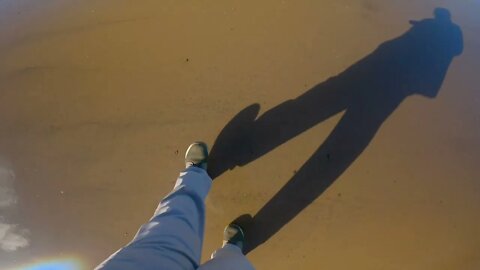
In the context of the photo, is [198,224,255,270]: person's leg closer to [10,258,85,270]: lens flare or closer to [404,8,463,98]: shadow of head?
[10,258,85,270]: lens flare

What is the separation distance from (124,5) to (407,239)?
1.66 metres

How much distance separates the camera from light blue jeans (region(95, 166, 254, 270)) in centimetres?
103

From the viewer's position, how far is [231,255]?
1.38 meters

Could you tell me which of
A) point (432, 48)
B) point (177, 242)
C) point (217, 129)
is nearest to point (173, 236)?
point (177, 242)

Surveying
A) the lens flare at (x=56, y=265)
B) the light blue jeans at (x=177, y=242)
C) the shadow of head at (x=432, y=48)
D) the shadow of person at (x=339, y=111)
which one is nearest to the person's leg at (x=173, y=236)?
the light blue jeans at (x=177, y=242)

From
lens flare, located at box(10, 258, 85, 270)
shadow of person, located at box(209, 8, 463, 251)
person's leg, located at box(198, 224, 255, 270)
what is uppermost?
shadow of person, located at box(209, 8, 463, 251)

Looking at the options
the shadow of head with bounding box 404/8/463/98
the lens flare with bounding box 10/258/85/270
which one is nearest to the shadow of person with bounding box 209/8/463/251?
the shadow of head with bounding box 404/8/463/98

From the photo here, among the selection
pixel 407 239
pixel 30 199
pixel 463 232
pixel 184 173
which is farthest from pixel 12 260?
pixel 463 232

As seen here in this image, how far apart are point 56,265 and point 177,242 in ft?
3.02

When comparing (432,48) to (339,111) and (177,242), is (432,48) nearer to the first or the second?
(339,111)

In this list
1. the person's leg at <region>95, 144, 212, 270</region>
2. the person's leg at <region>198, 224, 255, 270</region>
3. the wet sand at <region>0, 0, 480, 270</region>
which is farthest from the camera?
the wet sand at <region>0, 0, 480, 270</region>

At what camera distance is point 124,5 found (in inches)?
80.9

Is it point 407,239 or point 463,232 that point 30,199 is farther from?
point 463,232

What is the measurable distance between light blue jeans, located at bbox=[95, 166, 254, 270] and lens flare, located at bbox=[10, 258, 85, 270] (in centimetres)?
66
